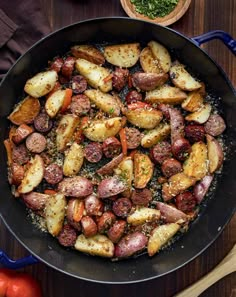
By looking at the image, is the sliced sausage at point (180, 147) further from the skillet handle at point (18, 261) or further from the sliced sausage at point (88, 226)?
the skillet handle at point (18, 261)

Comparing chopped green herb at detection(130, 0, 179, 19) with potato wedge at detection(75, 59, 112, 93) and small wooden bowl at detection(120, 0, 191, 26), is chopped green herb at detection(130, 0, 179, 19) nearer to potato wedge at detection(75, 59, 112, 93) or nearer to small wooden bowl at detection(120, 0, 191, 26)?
small wooden bowl at detection(120, 0, 191, 26)

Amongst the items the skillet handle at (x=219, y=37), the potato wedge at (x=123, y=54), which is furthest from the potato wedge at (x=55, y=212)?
the skillet handle at (x=219, y=37)

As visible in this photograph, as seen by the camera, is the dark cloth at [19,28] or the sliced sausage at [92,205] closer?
the sliced sausage at [92,205]

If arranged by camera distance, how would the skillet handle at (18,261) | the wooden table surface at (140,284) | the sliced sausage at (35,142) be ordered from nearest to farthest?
1. the skillet handle at (18,261)
2. the sliced sausage at (35,142)
3. the wooden table surface at (140,284)

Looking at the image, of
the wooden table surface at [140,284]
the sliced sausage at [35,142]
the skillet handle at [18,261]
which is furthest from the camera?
the wooden table surface at [140,284]

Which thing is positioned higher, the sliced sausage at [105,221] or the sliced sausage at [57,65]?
the sliced sausage at [57,65]
